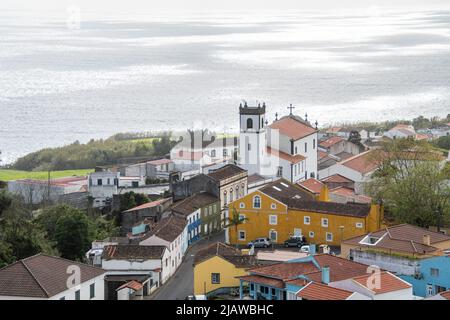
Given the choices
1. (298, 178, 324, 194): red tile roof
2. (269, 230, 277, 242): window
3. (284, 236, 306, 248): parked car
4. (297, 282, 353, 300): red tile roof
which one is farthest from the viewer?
(298, 178, 324, 194): red tile roof

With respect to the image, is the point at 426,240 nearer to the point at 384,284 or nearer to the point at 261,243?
the point at 384,284

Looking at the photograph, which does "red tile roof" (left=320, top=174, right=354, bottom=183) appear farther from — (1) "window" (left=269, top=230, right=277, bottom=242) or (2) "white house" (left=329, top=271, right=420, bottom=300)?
→ (2) "white house" (left=329, top=271, right=420, bottom=300)

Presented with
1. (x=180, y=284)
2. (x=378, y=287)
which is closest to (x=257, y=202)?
(x=180, y=284)

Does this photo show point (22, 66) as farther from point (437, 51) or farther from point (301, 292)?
point (301, 292)

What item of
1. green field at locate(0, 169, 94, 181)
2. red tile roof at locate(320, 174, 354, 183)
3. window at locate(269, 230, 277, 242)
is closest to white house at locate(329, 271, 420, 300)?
window at locate(269, 230, 277, 242)

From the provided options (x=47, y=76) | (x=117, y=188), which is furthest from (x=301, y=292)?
(x=47, y=76)
